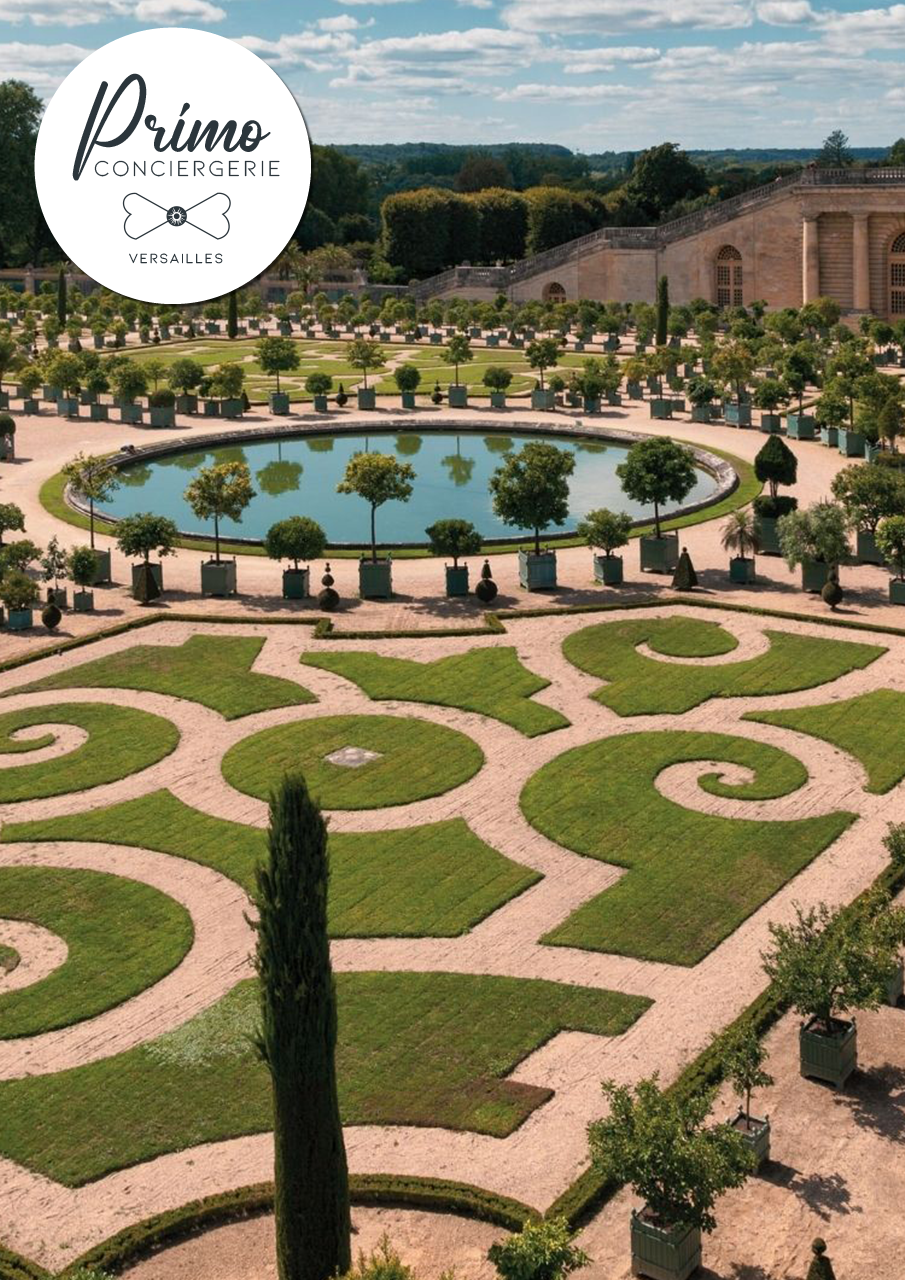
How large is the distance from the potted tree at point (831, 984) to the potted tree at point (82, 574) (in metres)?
29.9

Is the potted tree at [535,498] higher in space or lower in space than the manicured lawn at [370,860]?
higher

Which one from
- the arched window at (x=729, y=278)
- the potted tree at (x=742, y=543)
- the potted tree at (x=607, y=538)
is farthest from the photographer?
the arched window at (x=729, y=278)

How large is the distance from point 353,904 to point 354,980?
9.51 feet

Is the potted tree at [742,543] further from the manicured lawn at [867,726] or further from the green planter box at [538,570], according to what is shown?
the manicured lawn at [867,726]

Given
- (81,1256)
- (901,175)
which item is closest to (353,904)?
(81,1256)

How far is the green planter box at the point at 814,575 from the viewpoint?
5300 cm

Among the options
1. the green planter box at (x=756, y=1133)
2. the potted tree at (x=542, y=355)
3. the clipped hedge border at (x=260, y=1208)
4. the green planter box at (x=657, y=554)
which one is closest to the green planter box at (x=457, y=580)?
the green planter box at (x=657, y=554)

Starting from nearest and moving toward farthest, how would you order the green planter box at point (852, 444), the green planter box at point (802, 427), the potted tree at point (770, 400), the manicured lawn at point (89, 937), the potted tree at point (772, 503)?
1. the manicured lawn at point (89, 937)
2. the potted tree at point (772, 503)
3. the green planter box at point (852, 444)
4. the green planter box at point (802, 427)
5. the potted tree at point (770, 400)

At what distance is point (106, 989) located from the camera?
30234 mm

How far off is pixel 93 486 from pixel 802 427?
34.0m

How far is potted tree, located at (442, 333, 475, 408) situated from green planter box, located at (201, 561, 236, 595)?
38865 millimetres

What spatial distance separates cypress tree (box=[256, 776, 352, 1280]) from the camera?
66.6 feet

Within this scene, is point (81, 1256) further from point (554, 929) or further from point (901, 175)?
point (901, 175)

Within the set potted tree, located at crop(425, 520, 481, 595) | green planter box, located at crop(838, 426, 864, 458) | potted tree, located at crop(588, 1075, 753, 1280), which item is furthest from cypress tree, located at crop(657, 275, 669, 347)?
potted tree, located at crop(588, 1075, 753, 1280)
